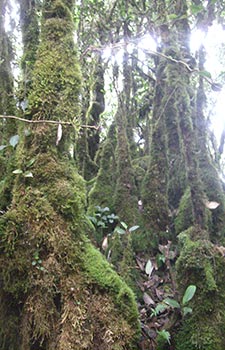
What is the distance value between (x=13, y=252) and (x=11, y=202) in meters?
0.45

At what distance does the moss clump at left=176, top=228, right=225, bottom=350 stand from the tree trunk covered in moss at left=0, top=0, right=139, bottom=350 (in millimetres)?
716

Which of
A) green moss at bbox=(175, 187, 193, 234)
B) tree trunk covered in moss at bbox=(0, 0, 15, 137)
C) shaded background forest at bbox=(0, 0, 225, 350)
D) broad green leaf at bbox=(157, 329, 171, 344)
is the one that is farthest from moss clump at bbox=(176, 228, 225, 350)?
tree trunk covered in moss at bbox=(0, 0, 15, 137)

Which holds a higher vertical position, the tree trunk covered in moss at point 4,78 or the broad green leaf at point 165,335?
the tree trunk covered in moss at point 4,78

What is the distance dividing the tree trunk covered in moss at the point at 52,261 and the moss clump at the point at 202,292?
0.72 metres

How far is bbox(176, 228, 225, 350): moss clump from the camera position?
9.66 feet

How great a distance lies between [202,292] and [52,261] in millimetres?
1480

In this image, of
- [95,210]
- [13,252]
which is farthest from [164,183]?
[13,252]

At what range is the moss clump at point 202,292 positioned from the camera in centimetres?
294

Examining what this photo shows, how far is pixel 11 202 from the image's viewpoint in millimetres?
2744

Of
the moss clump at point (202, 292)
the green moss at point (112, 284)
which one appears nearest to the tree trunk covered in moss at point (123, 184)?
the moss clump at point (202, 292)

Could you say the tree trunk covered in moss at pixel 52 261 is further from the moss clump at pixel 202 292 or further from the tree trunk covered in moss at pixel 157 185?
→ the tree trunk covered in moss at pixel 157 185

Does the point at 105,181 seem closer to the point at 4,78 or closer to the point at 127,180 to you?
the point at 127,180

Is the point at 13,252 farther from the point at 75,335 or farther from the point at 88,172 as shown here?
the point at 88,172

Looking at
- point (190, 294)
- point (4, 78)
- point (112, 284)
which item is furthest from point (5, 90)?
point (190, 294)
